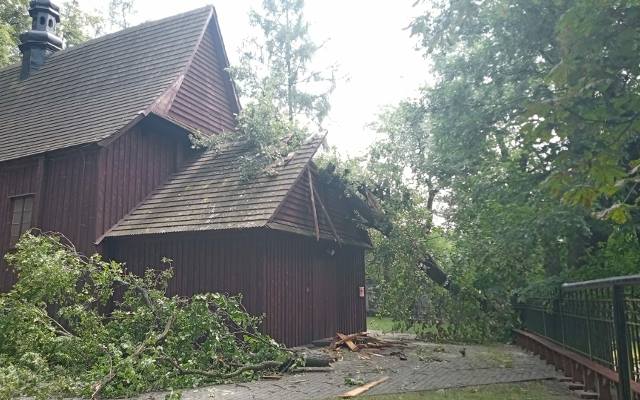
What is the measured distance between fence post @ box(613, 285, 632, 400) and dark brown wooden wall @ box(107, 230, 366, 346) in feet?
25.4

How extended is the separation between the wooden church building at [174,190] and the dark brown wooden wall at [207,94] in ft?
0.19

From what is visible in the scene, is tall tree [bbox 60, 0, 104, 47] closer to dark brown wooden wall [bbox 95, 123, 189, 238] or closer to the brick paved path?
dark brown wooden wall [bbox 95, 123, 189, 238]

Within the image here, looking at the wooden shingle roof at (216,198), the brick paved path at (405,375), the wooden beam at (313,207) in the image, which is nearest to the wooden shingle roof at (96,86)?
the wooden shingle roof at (216,198)

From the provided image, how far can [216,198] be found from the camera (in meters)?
12.8

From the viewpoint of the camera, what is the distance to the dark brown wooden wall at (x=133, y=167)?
524 inches

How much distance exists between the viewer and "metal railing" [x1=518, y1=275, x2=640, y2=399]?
509cm

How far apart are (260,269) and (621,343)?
26.0ft

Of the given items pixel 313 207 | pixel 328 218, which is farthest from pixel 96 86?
pixel 328 218

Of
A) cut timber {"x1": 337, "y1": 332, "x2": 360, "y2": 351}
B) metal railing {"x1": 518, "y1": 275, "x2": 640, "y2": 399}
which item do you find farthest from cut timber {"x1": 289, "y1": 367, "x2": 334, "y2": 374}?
metal railing {"x1": 518, "y1": 275, "x2": 640, "y2": 399}

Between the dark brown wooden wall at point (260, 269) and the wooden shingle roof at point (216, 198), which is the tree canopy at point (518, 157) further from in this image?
the wooden shingle roof at point (216, 198)

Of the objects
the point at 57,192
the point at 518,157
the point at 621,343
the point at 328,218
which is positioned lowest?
the point at 621,343

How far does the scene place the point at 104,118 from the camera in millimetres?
14367

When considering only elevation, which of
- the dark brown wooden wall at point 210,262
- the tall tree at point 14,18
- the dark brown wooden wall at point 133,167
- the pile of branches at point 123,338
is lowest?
the pile of branches at point 123,338

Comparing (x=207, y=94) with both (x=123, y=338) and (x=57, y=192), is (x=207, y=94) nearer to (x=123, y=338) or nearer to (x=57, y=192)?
(x=57, y=192)
